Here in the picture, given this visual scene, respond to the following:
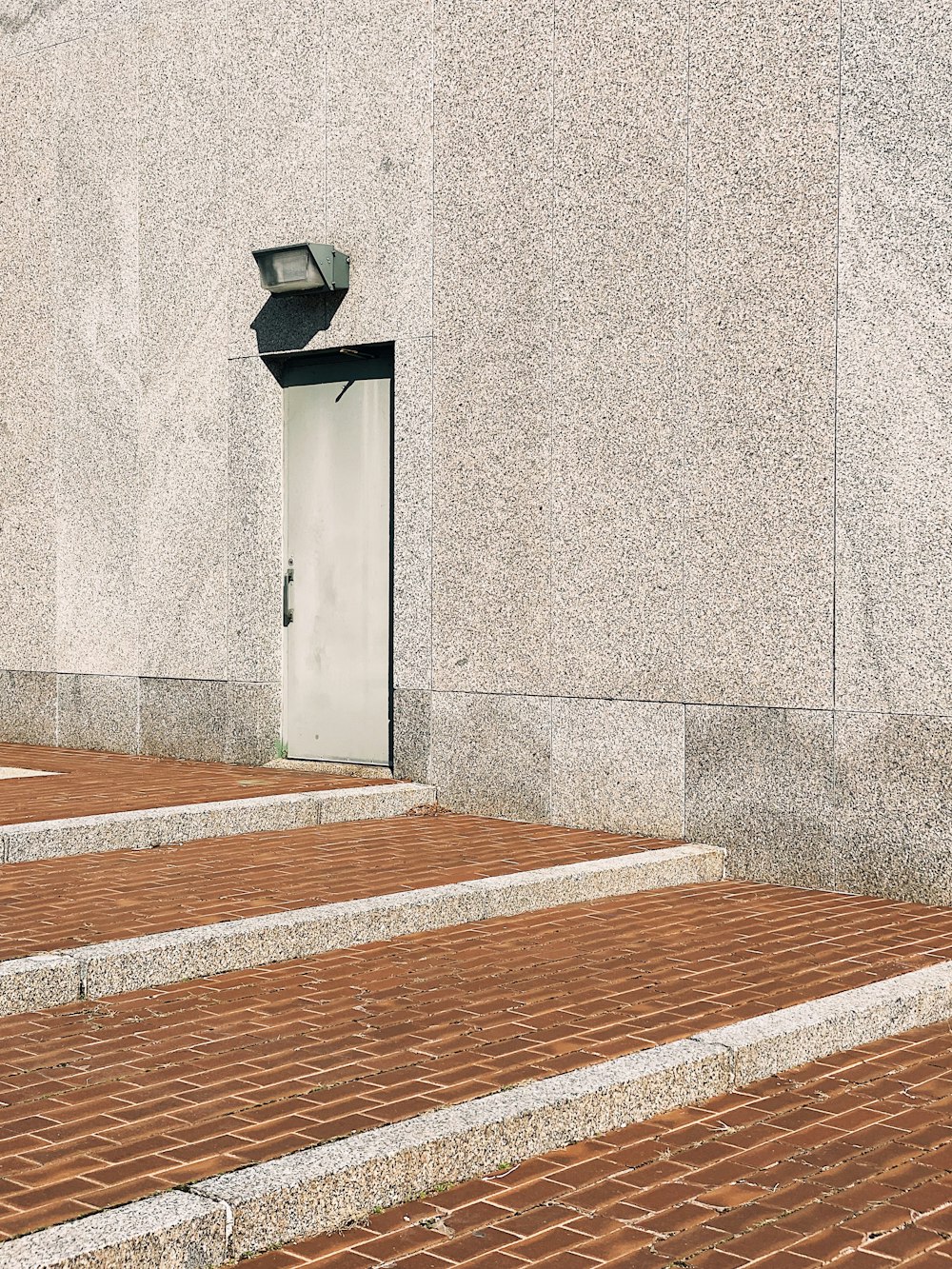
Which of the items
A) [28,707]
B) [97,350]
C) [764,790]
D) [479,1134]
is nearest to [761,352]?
[764,790]

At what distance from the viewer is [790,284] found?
8.01 meters

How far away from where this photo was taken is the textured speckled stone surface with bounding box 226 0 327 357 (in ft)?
34.2

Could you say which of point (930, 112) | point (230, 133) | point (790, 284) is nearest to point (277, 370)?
point (230, 133)

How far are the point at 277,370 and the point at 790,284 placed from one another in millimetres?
4191

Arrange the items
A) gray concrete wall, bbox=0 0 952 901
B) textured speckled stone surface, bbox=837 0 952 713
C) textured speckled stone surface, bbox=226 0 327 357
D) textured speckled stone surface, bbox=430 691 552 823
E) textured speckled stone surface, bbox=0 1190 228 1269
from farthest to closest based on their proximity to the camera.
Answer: textured speckled stone surface, bbox=226 0 327 357 → textured speckled stone surface, bbox=430 691 552 823 → gray concrete wall, bbox=0 0 952 901 → textured speckled stone surface, bbox=837 0 952 713 → textured speckled stone surface, bbox=0 1190 228 1269

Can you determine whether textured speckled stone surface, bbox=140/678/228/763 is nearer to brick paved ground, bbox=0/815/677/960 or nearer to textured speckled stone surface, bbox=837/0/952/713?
brick paved ground, bbox=0/815/677/960

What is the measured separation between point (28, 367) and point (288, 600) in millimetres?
3421

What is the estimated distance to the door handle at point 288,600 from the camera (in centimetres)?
1080

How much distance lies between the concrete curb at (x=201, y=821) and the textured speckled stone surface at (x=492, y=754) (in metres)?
0.23

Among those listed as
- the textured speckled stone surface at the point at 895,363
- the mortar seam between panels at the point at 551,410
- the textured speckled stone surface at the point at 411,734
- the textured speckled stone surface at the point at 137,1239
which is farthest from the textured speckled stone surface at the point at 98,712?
the textured speckled stone surface at the point at 137,1239

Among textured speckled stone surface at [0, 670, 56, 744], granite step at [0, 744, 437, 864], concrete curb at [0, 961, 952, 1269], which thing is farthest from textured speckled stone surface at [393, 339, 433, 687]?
concrete curb at [0, 961, 952, 1269]

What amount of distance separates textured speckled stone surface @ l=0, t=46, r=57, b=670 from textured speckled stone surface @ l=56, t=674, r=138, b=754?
0.36 metres

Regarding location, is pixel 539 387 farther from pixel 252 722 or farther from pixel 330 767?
pixel 252 722

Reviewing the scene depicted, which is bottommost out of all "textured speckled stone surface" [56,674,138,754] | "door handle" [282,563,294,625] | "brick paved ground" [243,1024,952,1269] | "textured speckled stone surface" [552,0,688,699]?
"brick paved ground" [243,1024,952,1269]
